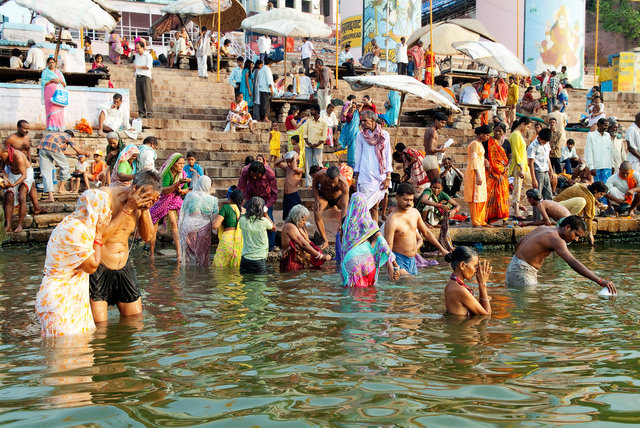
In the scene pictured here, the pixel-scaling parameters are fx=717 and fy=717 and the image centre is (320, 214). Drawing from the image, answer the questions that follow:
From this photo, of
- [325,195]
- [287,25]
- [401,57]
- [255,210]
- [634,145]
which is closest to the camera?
[255,210]

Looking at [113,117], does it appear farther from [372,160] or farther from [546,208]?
[546,208]

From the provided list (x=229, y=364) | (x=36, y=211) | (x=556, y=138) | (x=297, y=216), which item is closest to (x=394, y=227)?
(x=297, y=216)

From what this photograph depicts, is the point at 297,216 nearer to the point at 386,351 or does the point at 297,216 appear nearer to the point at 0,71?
the point at 386,351

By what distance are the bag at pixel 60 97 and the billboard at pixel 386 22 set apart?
60.6ft

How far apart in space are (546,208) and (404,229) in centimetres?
332

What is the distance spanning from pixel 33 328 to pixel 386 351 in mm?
2948

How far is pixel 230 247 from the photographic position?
9.42 m

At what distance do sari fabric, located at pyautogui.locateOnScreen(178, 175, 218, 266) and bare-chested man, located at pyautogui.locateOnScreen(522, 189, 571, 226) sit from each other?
459 cm

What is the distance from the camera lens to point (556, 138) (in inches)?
585

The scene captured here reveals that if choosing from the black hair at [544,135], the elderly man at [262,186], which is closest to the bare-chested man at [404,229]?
the elderly man at [262,186]

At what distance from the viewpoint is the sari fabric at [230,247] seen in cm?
940

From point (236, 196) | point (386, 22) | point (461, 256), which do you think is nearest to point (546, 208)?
point (236, 196)

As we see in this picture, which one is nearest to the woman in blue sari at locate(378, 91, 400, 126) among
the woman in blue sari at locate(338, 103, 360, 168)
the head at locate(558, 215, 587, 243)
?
the woman in blue sari at locate(338, 103, 360, 168)

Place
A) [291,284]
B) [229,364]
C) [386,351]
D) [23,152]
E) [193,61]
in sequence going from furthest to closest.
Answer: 1. [193,61]
2. [23,152]
3. [291,284]
4. [386,351]
5. [229,364]
